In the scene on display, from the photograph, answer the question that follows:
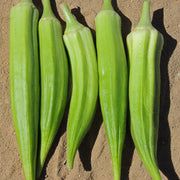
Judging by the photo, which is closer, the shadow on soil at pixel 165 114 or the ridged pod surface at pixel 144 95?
the ridged pod surface at pixel 144 95

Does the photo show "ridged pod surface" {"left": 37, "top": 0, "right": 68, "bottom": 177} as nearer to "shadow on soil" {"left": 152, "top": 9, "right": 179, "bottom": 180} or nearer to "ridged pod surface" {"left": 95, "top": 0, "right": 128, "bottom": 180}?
"ridged pod surface" {"left": 95, "top": 0, "right": 128, "bottom": 180}

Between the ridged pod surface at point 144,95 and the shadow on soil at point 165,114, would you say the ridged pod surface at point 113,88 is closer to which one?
the ridged pod surface at point 144,95

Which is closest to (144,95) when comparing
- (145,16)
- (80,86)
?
(80,86)

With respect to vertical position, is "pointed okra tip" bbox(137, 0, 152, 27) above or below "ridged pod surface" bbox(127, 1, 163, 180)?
above

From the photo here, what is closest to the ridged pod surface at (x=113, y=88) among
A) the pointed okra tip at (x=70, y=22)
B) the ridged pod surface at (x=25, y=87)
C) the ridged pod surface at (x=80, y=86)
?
the ridged pod surface at (x=80, y=86)

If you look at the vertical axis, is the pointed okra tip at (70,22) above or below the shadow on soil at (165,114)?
above

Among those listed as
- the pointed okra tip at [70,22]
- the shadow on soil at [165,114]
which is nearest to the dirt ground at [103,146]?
the shadow on soil at [165,114]

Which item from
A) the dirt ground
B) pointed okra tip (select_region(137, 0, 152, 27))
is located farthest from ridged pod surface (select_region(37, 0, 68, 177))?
pointed okra tip (select_region(137, 0, 152, 27))
